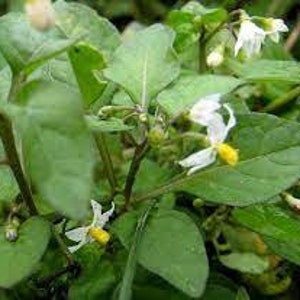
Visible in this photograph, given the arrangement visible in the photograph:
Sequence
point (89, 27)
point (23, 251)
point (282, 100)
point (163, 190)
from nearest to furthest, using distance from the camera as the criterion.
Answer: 1. point (23, 251)
2. point (163, 190)
3. point (89, 27)
4. point (282, 100)

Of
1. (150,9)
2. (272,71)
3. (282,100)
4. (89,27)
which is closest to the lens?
(272,71)

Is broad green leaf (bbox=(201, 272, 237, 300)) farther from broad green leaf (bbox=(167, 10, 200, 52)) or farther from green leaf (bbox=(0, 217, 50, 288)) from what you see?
broad green leaf (bbox=(167, 10, 200, 52))

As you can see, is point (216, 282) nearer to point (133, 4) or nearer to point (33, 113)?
point (33, 113)

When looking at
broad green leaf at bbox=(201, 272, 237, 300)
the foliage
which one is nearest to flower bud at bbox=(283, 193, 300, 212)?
the foliage

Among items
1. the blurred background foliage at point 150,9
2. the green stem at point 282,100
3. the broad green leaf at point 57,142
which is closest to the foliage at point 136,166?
the broad green leaf at point 57,142

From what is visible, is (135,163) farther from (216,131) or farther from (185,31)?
(185,31)

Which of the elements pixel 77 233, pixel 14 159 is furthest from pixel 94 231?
pixel 14 159

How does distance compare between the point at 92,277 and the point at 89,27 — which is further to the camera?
the point at 89,27
